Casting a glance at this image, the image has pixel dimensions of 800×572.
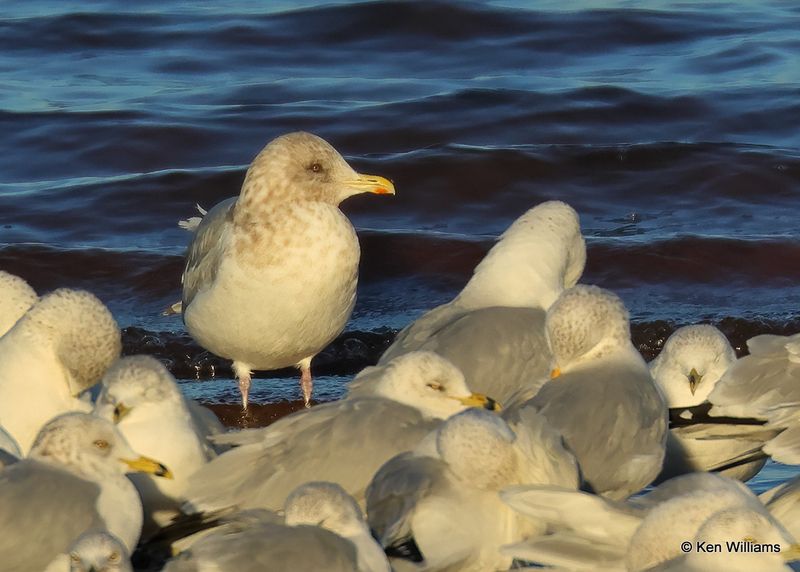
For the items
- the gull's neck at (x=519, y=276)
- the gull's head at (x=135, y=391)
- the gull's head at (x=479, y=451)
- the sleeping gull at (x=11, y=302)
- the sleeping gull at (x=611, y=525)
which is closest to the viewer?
the sleeping gull at (x=611, y=525)

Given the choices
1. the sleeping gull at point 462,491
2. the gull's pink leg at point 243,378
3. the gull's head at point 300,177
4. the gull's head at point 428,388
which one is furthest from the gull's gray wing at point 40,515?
the gull's pink leg at point 243,378

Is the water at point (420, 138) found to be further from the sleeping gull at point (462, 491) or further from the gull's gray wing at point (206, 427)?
the sleeping gull at point (462, 491)

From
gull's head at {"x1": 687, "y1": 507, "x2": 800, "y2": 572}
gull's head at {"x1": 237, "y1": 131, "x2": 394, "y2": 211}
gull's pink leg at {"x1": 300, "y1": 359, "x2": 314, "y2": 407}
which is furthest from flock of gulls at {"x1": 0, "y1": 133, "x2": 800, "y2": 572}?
gull's pink leg at {"x1": 300, "y1": 359, "x2": 314, "y2": 407}

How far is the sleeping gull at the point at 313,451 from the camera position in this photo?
15.5ft

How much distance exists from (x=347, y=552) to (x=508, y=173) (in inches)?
323

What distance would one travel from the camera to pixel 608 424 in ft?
16.7

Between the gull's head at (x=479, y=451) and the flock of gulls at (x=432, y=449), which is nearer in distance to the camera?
the flock of gulls at (x=432, y=449)

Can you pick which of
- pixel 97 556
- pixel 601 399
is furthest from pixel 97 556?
pixel 601 399

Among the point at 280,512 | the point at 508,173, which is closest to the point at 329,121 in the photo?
the point at 508,173

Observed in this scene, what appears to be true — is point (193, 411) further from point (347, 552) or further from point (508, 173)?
point (508, 173)

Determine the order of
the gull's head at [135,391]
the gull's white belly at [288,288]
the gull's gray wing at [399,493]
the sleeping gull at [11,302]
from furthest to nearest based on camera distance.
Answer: the gull's white belly at [288,288], the sleeping gull at [11,302], the gull's head at [135,391], the gull's gray wing at [399,493]

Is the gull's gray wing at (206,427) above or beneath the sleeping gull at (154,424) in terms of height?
beneath

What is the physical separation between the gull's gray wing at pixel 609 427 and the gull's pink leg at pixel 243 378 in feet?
8.13

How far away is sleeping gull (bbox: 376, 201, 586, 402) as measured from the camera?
5.96 m
